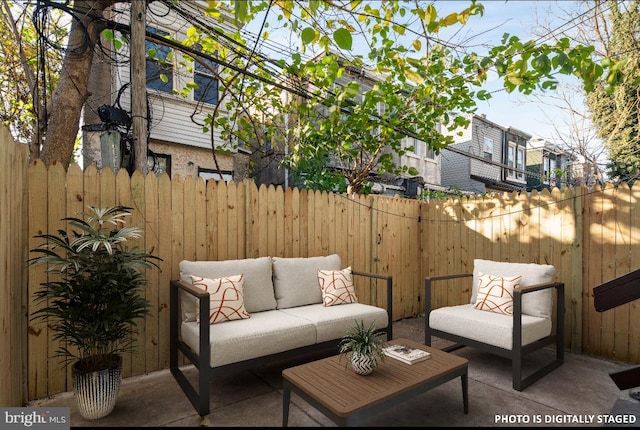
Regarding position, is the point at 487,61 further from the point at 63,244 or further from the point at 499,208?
the point at 63,244

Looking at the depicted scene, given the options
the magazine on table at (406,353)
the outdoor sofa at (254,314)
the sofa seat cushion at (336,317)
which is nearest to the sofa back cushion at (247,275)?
the outdoor sofa at (254,314)

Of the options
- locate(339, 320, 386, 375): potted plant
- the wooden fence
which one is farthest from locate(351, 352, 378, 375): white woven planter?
the wooden fence

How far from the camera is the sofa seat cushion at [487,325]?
9.77 feet

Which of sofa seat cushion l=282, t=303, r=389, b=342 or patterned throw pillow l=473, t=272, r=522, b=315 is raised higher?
patterned throw pillow l=473, t=272, r=522, b=315

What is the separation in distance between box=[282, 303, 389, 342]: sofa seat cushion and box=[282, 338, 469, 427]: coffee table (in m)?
0.61

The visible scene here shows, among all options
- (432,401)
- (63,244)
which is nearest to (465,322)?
(432,401)

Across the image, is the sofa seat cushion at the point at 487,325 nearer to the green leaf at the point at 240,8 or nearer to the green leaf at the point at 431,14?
the green leaf at the point at 431,14

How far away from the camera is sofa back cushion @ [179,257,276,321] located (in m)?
3.08

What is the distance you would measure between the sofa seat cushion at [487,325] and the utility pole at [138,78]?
3368 mm

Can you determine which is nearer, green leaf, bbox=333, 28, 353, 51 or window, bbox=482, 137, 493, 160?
green leaf, bbox=333, 28, 353, 51

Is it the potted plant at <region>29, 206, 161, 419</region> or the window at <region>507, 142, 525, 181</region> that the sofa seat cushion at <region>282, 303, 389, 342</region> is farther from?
the window at <region>507, 142, 525, 181</region>

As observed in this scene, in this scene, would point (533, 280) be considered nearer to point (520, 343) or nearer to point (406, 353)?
point (520, 343)

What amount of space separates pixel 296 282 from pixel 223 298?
91cm

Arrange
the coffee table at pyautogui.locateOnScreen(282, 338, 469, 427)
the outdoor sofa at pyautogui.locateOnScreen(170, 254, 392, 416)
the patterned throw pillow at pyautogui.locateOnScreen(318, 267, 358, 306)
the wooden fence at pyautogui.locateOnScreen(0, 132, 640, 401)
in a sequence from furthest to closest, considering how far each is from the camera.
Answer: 1. the patterned throw pillow at pyautogui.locateOnScreen(318, 267, 358, 306)
2. the wooden fence at pyautogui.locateOnScreen(0, 132, 640, 401)
3. the outdoor sofa at pyautogui.locateOnScreen(170, 254, 392, 416)
4. the coffee table at pyautogui.locateOnScreen(282, 338, 469, 427)
